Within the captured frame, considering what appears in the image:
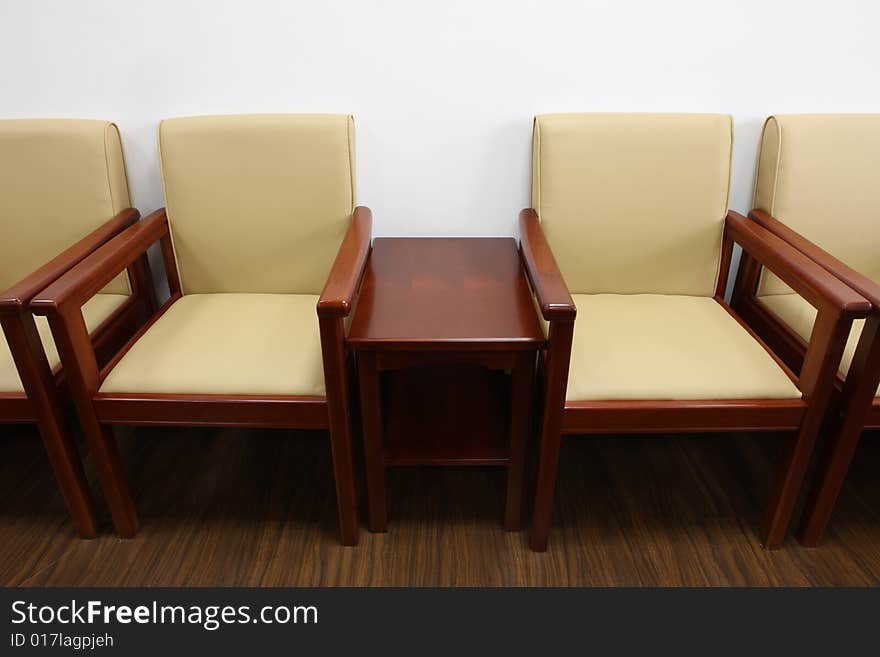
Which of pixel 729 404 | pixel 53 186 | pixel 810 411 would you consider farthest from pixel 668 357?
pixel 53 186

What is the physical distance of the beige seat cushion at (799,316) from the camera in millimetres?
1010

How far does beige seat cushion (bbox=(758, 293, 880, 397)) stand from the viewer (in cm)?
101

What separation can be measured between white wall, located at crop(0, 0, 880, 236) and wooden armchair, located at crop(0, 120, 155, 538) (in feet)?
0.30

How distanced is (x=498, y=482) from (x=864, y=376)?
65 centimetres

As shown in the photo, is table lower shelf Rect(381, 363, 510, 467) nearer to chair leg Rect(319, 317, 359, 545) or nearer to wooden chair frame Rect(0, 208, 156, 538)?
chair leg Rect(319, 317, 359, 545)

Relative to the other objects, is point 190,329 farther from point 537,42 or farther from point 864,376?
point 864,376

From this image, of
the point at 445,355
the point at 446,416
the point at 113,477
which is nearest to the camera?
the point at 445,355

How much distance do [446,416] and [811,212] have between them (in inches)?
31.4

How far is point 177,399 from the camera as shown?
3.19 ft

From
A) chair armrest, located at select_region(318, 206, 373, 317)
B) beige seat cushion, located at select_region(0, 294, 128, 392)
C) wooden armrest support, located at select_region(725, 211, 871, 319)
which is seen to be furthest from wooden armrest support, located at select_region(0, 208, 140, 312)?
wooden armrest support, located at select_region(725, 211, 871, 319)

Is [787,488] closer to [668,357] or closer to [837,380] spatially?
[837,380]

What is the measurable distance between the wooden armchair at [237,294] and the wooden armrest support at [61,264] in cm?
3

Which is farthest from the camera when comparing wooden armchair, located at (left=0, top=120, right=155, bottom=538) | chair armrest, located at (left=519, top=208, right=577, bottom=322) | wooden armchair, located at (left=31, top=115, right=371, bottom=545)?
wooden armchair, located at (left=0, top=120, right=155, bottom=538)

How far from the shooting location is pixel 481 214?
1313 millimetres
